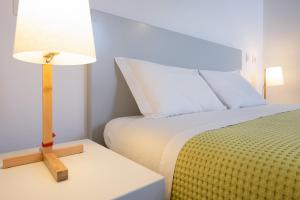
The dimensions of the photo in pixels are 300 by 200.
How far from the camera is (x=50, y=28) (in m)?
0.63

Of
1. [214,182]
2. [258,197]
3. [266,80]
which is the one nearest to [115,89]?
[214,182]

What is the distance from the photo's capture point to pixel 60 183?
0.61 meters

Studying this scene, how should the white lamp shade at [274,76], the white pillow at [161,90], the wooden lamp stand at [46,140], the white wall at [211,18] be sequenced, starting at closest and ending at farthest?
the wooden lamp stand at [46,140] → the white pillow at [161,90] → the white wall at [211,18] → the white lamp shade at [274,76]

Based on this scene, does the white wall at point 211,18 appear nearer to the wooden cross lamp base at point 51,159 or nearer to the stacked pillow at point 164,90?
the stacked pillow at point 164,90

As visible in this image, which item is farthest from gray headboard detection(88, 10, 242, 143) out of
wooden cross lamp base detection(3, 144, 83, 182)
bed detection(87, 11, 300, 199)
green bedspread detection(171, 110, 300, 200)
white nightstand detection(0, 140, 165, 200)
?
green bedspread detection(171, 110, 300, 200)

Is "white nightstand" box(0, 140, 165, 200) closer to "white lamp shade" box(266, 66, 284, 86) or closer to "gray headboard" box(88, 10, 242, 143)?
"gray headboard" box(88, 10, 242, 143)

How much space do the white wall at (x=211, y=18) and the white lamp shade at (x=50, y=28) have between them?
2.19ft

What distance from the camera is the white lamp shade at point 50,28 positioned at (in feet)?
2.03

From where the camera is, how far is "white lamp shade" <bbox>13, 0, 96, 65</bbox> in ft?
2.03

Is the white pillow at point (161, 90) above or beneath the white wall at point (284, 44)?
beneath

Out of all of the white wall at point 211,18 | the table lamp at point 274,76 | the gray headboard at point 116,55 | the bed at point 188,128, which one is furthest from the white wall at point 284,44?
the gray headboard at point 116,55

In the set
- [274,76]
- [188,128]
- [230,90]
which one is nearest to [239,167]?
[188,128]

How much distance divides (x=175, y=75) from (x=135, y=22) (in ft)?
1.48

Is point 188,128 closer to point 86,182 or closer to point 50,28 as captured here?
point 86,182
